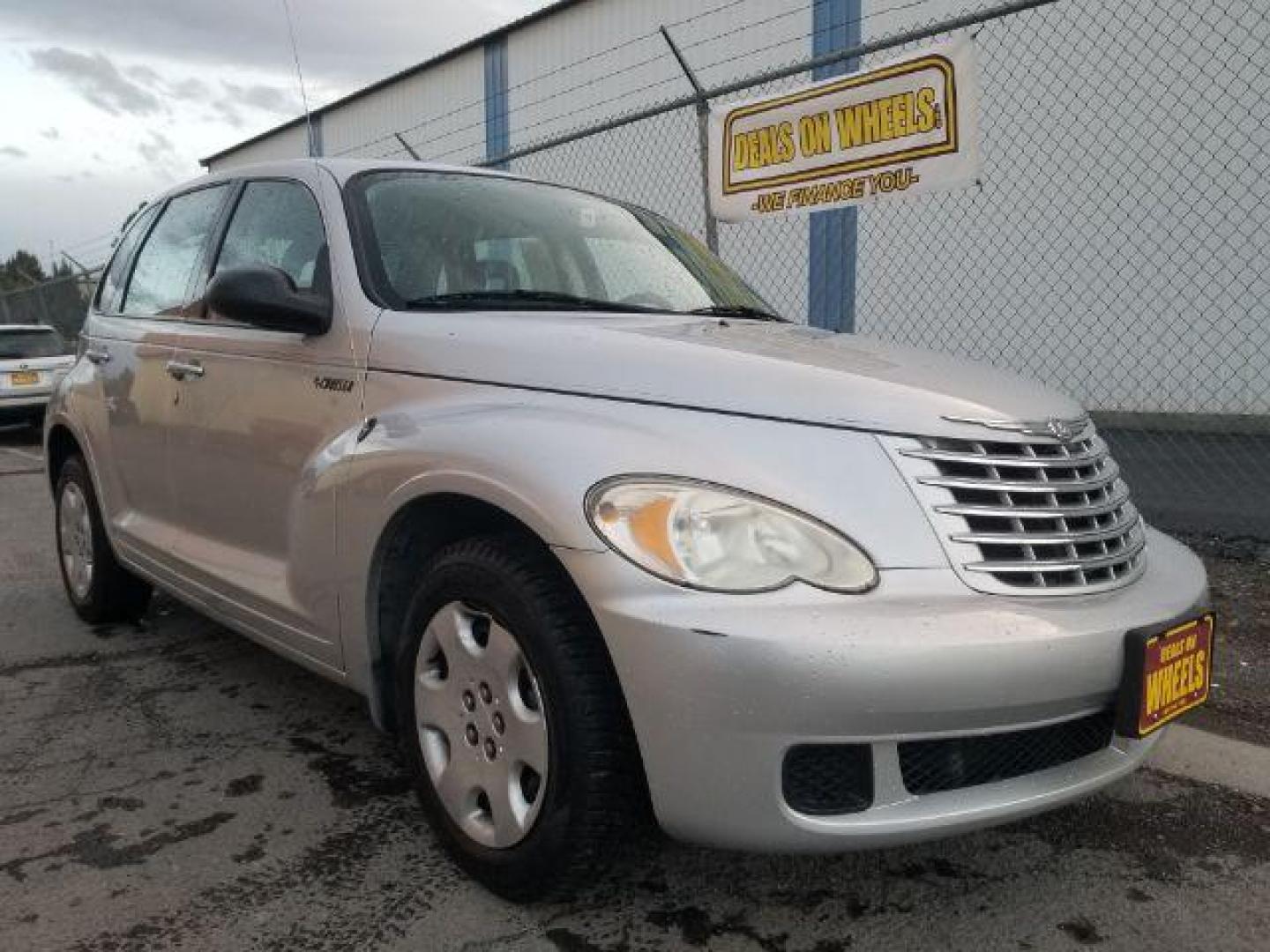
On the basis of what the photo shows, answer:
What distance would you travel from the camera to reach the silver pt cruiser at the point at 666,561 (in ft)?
6.02

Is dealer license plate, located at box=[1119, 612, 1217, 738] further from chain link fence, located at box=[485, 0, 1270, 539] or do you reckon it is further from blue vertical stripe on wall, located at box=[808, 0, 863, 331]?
blue vertical stripe on wall, located at box=[808, 0, 863, 331]

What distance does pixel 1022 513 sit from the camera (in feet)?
6.64

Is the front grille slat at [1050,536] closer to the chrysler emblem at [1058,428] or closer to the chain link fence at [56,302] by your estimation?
the chrysler emblem at [1058,428]

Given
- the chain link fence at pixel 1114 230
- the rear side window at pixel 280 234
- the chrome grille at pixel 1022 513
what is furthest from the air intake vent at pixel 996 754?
the chain link fence at pixel 1114 230

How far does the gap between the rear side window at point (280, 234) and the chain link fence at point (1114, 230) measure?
206 inches

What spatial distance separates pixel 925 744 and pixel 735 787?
14.6 inches

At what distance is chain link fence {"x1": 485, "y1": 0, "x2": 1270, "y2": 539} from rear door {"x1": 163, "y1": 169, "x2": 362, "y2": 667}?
5463mm

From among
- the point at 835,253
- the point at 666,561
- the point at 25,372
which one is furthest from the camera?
the point at 25,372

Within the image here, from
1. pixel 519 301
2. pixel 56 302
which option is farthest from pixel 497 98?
pixel 519 301

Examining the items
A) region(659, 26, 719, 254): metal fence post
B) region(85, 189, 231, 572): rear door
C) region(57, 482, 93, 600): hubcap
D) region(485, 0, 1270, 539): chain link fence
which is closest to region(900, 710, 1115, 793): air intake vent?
region(85, 189, 231, 572): rear door

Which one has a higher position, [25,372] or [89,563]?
[25,372]

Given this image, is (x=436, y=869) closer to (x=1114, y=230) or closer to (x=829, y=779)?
(x=829, y=779)

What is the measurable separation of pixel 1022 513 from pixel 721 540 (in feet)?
1.98

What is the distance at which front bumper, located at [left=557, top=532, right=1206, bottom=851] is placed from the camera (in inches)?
70.2
